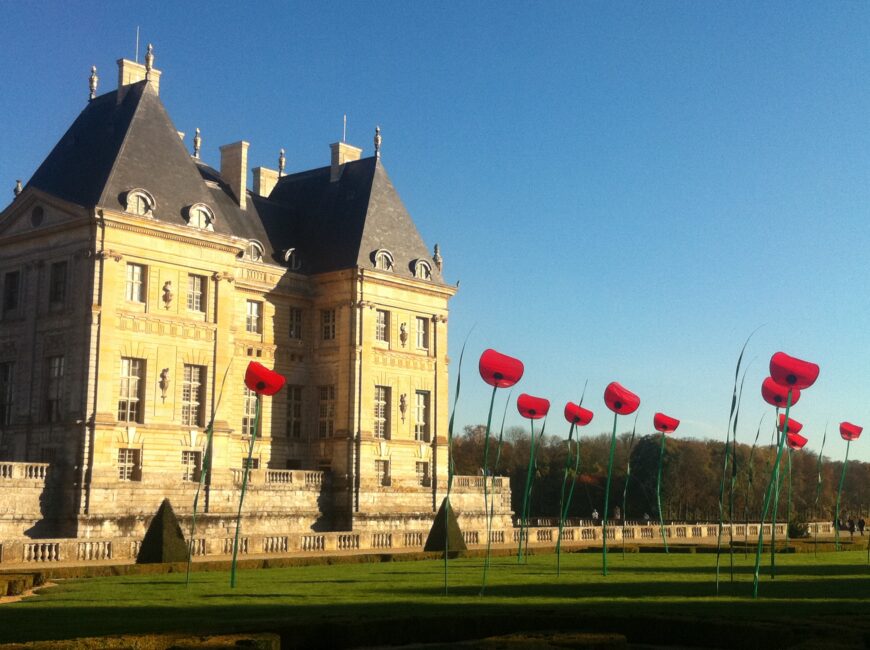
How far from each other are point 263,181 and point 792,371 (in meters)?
37.3

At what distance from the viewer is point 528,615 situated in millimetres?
15586

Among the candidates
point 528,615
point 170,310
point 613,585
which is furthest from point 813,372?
point 170,310

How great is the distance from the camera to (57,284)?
3906 cm

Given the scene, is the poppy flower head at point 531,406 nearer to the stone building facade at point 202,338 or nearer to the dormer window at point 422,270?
the stone building facade at point 202,338

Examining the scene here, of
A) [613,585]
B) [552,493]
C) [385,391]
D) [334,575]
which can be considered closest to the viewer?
[613,585]

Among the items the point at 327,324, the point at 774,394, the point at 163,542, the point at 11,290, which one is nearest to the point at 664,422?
the point at 774,394

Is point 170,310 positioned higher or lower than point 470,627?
higher

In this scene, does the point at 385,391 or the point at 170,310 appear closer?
the point at 170,310

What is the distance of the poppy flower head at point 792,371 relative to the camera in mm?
20234

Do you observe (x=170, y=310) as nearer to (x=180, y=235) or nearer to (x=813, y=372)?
(x=180, y=235)

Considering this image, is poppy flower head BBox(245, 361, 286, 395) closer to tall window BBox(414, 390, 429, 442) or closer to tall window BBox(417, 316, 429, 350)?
tall window BBox(414, 390, 429, 442)

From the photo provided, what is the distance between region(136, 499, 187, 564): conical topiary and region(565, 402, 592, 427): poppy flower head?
1009 centimetres

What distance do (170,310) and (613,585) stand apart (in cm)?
2258

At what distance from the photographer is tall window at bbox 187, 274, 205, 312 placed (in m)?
Answer: 40.6
